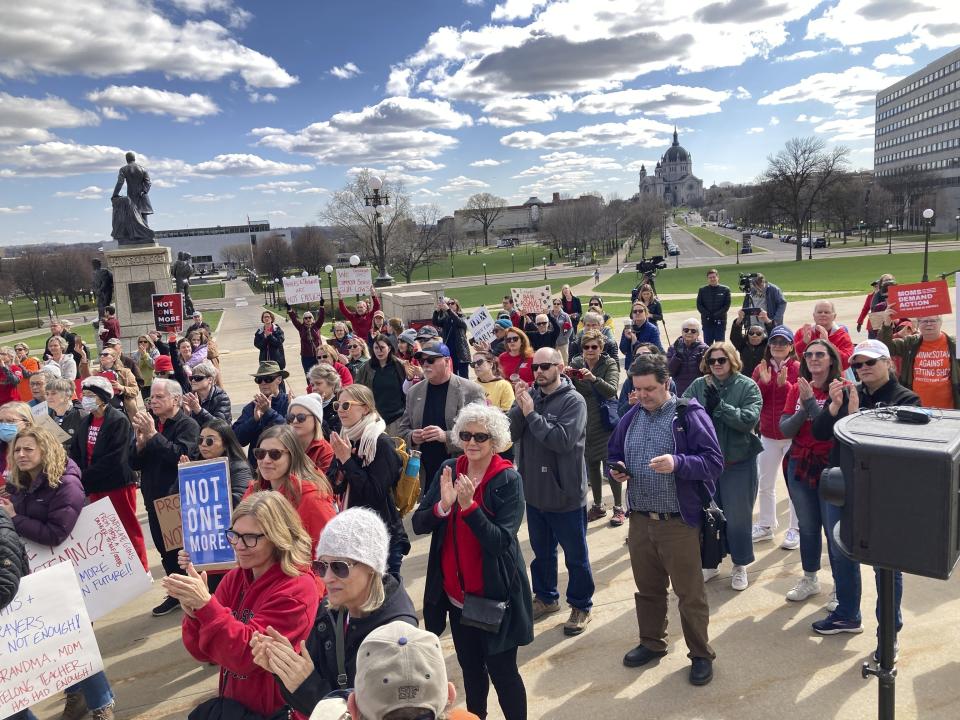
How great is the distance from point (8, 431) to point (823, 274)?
44.3 meters

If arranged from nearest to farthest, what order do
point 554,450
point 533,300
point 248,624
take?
1. point 248,624
2. point 554,450
3. point 533,300

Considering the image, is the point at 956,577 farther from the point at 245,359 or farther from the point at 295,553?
the point at 245,359

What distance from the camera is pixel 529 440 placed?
16.5 feet

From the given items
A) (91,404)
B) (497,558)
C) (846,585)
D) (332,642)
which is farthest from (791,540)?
(91,404)

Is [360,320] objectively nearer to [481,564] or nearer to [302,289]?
[302,289]

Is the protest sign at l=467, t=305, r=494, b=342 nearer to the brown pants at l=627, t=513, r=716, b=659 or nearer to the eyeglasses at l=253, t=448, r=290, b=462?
the brown pants at l=627, t=513, r=716, b=659

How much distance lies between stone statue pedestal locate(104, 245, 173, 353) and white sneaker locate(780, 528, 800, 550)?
18.8 meters

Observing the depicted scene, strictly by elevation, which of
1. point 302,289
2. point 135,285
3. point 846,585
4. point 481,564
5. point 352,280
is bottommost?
point 846,585

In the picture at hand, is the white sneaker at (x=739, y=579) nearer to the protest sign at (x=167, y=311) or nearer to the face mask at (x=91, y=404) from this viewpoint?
the face mask at (x=91, y=404)

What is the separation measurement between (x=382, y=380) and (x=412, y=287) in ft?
41.4

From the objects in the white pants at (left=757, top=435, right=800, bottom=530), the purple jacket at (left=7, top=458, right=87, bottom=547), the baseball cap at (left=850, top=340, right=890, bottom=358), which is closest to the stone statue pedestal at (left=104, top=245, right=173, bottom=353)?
the purple jacket at (left=7, top=458, right=87, bottom=547)

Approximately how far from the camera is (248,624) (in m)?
2.83

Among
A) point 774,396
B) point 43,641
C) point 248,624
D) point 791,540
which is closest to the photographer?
point 248,624

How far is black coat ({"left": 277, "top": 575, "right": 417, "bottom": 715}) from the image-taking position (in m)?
2.50
